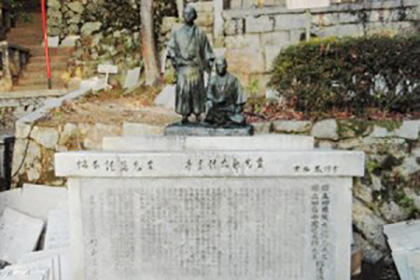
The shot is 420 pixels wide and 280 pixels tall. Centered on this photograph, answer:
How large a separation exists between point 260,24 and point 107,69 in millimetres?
3783

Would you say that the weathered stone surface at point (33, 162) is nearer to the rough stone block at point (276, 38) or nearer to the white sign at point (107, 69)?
the white sign at point (107, 69)

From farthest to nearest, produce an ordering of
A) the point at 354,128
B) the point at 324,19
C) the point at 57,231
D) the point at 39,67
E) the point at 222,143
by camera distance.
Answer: the point at 39,67 → the point at 324,19 → the point at 354,128 → the point at 57,231 → the point at 222,143

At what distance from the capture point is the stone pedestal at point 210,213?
10.8ft

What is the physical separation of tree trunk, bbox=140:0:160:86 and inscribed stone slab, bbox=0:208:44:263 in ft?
14.5

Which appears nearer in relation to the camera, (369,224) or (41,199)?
(369,224)

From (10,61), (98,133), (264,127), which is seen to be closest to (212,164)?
(264,127)

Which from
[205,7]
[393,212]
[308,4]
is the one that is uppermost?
[205,7]

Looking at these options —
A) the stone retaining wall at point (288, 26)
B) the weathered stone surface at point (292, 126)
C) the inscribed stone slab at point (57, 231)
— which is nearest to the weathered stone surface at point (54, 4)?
the stone retaining wall at point (288, 26)

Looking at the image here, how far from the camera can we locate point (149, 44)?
8.66 metres

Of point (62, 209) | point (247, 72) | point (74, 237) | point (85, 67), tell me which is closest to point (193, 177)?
point (74, 237)

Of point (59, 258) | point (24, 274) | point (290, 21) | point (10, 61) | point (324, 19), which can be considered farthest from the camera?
point (10, 61)

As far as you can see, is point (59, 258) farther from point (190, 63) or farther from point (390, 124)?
point (390, 124)

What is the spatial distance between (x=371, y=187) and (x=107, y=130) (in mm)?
3850

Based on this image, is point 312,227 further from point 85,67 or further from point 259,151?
point 85,67
